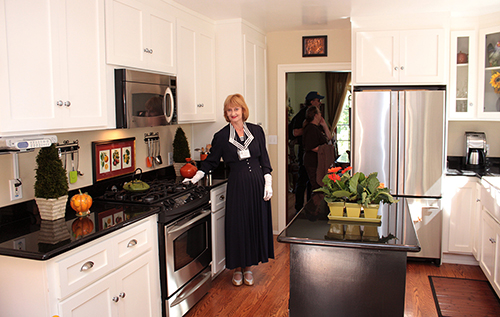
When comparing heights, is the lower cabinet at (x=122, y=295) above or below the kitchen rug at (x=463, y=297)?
above

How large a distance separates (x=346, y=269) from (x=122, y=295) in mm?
1214

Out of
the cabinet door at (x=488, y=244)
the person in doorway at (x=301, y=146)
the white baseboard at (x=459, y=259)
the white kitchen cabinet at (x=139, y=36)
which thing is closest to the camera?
the white kitchen cabinet at (x=139, y=36)

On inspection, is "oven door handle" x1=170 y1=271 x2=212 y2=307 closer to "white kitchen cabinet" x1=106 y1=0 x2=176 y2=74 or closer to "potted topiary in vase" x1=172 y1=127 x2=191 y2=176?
"potted topiary in vase" x1=172 y1=127 x2=191 y2=176

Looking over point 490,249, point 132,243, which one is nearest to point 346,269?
point 132,243

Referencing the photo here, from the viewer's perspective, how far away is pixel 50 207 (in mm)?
2230

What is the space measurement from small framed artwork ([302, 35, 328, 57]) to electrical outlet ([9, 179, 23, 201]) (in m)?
3.24

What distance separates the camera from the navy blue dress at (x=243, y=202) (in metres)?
3.33

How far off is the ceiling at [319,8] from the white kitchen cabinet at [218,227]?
1.49 metres

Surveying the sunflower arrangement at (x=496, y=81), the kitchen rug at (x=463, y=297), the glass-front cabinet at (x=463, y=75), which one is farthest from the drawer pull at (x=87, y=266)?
the sunflower arrangement at (x=496, y=81)

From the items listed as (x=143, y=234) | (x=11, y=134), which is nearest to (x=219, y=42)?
(x=143, y=234)

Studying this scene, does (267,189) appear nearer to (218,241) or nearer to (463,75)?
(218,241)

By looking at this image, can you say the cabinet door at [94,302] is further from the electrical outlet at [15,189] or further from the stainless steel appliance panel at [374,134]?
the stainless steel appliance panel at [374,134]

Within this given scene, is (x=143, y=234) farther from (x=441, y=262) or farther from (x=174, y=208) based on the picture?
(x=441, y=262)

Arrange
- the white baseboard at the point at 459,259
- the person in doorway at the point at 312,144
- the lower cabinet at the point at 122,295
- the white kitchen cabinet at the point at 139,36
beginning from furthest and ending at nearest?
the person in doorway at the point at 312,144 < the white baseboard at the point at 459,259 < the white kitchen cabinet at the point at 139,36 < the lower cabinet at the point at 122,295
